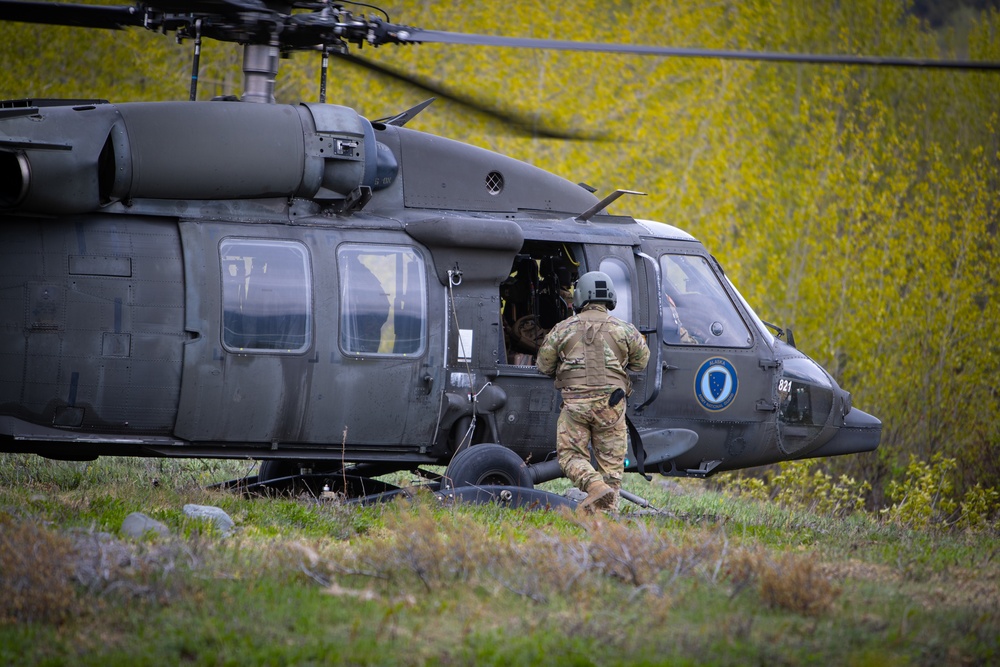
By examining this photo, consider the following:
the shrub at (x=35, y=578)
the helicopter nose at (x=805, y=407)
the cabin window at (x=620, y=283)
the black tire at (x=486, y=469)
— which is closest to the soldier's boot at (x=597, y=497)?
the black tire at (x=486, y=469)

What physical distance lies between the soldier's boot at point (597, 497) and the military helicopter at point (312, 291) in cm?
67

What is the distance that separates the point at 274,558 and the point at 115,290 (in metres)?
2.59

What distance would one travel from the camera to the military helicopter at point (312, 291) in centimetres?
762

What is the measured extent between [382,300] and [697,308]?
8.95ft

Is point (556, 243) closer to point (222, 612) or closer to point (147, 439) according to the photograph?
point (147, 439)

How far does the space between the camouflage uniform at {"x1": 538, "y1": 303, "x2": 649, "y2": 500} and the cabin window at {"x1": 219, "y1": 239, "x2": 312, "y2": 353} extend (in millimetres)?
1842

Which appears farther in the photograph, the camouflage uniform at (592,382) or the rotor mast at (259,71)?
the camouflage uniform at (592,382)

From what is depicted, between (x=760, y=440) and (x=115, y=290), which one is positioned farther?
(x=760, y=440)

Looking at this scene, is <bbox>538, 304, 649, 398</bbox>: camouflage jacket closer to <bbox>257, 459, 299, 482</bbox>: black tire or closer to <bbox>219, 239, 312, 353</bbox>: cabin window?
<bbox>219, 239, 312, 353</bbox>: cabin window

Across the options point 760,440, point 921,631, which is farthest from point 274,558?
point 760,440

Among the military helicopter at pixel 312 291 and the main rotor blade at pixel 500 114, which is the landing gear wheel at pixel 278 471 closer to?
the military helicopter at pixel 312 291

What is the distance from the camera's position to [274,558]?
6.21 meters

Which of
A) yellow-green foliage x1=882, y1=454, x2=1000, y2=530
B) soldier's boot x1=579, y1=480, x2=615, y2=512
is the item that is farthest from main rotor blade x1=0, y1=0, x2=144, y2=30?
yellow-green foliage x1=882, y1=454, x2=1000, y2=530

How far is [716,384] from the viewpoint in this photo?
9.34 m
